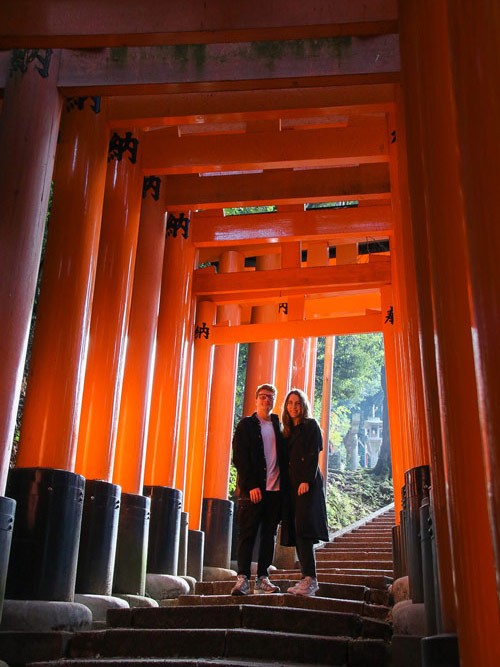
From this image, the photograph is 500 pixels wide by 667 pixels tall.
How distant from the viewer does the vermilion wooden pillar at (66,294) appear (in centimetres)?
533

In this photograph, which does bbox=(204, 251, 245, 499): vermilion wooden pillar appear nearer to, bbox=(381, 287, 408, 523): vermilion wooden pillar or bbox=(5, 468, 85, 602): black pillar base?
bbox=(381, 287, 408, 523): vermilion wooden pillar

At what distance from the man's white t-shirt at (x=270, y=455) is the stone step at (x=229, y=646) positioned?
1.65 meters

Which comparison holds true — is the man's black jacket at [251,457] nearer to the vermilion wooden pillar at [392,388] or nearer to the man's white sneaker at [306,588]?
the man's white sneaker at [306,588]

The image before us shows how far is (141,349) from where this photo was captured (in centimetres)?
748

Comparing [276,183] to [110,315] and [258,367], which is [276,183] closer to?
[110,315]

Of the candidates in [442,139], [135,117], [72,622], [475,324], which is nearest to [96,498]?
[72,622]

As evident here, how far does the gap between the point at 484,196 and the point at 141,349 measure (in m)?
5.72

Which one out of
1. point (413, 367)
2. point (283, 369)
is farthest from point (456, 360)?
point (283, 369)

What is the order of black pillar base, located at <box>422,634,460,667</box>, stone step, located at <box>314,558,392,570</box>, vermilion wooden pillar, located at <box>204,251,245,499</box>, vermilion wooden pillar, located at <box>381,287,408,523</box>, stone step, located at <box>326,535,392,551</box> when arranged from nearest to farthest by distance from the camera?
1. black pillar base, located at <box>422,634,460,667</box>
2. stone step, located at <box>314,558,392,570</box>
3. vermilion wooden pillar, located at <box>381,287,408,523</box>
4. vermilion wooden pillar, located at <box>204,251,245,499</box>
5. stone step, located at <box>326,535,392,551</box>

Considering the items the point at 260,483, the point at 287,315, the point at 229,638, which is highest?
the point at 287,315

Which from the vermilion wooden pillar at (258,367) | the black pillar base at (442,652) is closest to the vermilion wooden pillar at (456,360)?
the black pillar base at (442,652)

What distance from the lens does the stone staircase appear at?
14.1ft

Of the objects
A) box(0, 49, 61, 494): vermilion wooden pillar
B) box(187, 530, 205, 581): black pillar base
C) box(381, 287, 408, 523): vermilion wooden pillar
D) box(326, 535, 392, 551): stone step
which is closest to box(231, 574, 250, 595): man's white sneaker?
box(0, 49, 61, 494): vermilion wooden pillar

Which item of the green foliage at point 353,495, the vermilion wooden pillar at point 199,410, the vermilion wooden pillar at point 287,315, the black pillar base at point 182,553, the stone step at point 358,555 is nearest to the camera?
the black pillar base at point 182,553
